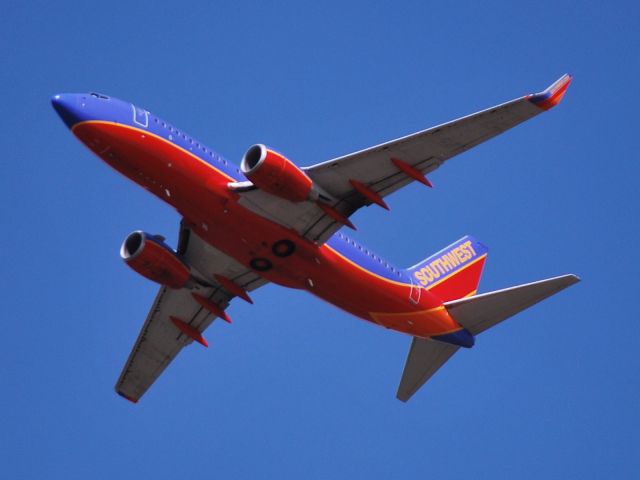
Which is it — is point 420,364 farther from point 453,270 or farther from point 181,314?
point 181,314

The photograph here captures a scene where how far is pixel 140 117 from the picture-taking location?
147ft

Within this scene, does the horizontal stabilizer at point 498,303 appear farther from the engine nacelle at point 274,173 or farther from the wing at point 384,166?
the engine nacelle at point 274,173

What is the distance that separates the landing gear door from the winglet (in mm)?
15417

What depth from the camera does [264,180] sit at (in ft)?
143

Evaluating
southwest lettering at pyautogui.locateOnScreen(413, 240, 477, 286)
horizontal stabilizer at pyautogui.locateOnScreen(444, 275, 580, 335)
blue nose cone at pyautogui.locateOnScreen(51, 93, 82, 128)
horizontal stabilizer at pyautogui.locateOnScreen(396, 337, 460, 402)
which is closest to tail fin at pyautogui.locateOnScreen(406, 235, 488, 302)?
southwest lettering at pyautogui.locateOnScreen(413, 240, 477, 286)

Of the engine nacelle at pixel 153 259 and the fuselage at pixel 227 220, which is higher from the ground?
the fuselage at pixel 227 220

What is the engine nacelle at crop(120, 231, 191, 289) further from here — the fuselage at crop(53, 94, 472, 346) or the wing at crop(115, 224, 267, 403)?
the fuselage at crop(53, 94, 472, 346)

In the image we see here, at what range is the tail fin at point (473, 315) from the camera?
4794cm

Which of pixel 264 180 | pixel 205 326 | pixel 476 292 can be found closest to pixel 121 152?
pixel 264 180

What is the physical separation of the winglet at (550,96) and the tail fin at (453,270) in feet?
40.1

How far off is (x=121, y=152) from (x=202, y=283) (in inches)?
407

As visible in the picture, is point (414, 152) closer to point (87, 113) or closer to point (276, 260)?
point (276, 260)

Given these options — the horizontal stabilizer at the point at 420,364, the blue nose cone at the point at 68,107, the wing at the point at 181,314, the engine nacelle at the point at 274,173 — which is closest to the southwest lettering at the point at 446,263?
the horizontal stabilizer at the point at 420,364

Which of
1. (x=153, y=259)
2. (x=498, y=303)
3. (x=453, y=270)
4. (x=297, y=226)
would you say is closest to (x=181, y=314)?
(x=153, y=259)
